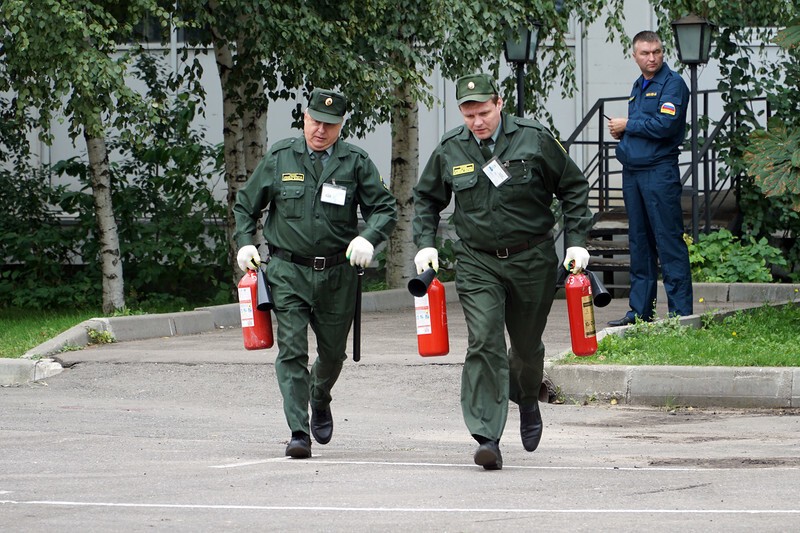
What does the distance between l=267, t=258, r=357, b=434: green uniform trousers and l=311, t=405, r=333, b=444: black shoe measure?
0.68 feet

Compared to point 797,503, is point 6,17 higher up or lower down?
higher up

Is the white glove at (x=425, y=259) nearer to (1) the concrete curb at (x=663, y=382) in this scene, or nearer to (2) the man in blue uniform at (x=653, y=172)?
(1) the concrete curb at (x=663, y=382)

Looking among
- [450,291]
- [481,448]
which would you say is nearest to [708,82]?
[450,291]

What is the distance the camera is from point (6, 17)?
40.1 feet

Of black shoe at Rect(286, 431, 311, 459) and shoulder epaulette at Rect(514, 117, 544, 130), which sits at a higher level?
shoulder epaulette at Rect(514, 117, 544, 130)

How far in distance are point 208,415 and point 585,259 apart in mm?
3200

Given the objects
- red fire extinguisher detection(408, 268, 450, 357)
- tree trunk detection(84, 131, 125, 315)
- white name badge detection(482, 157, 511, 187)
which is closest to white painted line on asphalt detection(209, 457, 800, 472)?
red fire extinguisher detection(408, 268, 450, 357)

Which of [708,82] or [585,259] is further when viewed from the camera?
[708,82]

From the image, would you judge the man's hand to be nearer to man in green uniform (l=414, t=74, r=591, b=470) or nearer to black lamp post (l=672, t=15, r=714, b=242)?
man in green uniform (l=414, t=74, r=591, b=470)

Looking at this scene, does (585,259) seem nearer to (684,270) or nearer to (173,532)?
(173,532)

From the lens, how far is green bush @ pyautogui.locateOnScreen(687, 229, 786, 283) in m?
15.6

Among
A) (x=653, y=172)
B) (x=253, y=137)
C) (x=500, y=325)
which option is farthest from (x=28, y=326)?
(x=500, y=325)

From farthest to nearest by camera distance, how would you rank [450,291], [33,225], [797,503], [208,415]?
[33,225], [450,291], [208,415], [797,503]

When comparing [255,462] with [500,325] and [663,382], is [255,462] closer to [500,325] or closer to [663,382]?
[500,325]
